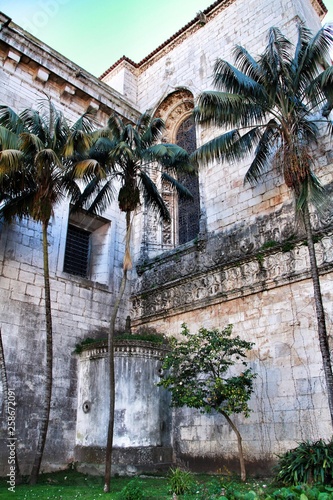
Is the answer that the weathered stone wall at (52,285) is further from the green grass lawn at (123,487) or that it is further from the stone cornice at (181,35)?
the stone cornice at (181,35)

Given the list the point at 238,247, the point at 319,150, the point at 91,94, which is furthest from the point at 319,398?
the point at 91,94

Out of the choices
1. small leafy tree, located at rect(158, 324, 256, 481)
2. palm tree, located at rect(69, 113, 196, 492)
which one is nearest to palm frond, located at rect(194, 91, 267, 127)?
palm tree, located at rect(69, 113, 196, 492)

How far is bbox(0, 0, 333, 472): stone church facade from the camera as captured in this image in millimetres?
9438

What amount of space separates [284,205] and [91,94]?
8.34 m

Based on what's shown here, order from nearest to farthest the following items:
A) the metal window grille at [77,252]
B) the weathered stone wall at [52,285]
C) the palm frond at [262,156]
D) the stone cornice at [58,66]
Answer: the palm frond at [262,156], the weathered stone wall at [52,285], the stone cornice at [58,66], the metal window grille at [77,252]

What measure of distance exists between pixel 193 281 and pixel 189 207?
380 cm

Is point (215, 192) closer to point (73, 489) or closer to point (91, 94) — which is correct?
point (91, 94)

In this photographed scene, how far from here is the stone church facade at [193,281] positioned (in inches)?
372

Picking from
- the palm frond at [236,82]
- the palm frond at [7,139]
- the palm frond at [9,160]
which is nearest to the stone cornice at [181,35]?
the palm frond at [236,82]

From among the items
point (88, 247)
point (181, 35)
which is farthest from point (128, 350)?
point (181, 35)

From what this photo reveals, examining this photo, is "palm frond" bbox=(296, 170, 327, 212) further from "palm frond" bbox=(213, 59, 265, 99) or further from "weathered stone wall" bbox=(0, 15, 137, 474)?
"weathered stone wall" bbox=(0, 15, 137, 474)

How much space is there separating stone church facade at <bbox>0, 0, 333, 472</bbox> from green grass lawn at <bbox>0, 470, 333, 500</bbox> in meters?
0.79

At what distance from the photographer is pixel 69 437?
432 inches

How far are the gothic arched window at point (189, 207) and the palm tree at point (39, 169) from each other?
17.0 feet
